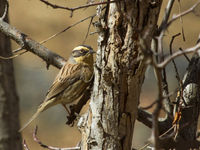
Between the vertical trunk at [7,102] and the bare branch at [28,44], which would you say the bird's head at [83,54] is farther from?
the bare branch at [28,44]

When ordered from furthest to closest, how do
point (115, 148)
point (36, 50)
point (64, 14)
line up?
point (64, 14)
point (36, 50)
point (115, 148)

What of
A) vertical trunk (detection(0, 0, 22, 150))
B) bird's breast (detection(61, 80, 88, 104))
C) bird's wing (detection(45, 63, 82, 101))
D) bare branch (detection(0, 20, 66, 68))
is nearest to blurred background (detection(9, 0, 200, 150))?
bird's wing (detection(45, 63, 82, 101))

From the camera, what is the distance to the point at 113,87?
142 inches

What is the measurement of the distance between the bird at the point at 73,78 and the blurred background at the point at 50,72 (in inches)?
157

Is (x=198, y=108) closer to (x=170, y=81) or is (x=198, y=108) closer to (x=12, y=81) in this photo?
(x=12, y=81)

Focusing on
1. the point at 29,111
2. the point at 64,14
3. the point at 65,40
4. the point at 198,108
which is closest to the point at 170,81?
the point at 29,111

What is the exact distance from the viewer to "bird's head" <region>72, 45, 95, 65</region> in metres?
6.07

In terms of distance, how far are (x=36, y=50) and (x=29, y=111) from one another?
8.03 m

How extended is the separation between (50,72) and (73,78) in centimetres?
711

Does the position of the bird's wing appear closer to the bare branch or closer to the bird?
the bird

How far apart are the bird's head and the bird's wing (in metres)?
A: 0.10

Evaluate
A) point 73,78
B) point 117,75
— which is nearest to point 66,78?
point 73,78

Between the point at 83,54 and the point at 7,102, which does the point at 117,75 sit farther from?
the point at 7,102

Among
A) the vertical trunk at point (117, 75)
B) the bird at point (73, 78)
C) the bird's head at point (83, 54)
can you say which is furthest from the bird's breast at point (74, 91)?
the vertical trunk at point (117, 75)
